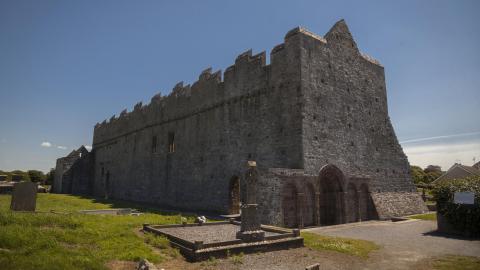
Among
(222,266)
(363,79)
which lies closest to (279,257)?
(222,266)

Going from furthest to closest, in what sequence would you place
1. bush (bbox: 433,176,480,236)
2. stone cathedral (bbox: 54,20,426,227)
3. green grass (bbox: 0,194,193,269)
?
stone cathedral (bbox: 54,20,426,227)
bush (bbox: 433,176,480,236)
green grass (bbox: 0,194,193,269)

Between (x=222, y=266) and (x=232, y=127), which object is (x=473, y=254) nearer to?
(x=222, y=266)

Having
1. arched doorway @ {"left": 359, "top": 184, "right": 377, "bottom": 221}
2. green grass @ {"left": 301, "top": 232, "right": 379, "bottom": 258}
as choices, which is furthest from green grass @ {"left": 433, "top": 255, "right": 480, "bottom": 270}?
arched doorway @ {"left": 359, "top": 184, "right": 377, "bottom": 221}

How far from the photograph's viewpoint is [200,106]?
2348 centimetres

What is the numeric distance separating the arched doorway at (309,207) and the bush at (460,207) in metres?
5.21

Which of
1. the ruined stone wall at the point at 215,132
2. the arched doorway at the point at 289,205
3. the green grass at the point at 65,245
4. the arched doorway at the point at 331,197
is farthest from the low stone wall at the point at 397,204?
the green grass at the point at 65,245

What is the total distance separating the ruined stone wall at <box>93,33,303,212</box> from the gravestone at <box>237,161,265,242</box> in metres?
5.67

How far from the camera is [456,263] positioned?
7.83m

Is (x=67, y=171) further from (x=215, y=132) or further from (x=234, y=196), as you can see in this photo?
(x=234, y=196)

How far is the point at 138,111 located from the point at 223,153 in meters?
16.4

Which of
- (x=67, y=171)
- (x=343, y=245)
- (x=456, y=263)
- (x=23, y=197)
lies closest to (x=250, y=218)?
(x=343, y=245)

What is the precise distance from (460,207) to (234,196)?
38.8 feet

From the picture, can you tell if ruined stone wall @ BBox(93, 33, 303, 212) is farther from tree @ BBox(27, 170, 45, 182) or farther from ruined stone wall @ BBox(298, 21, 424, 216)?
tree @ BBox(27, 170, 45, 182)

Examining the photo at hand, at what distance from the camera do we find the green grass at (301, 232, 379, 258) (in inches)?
363
